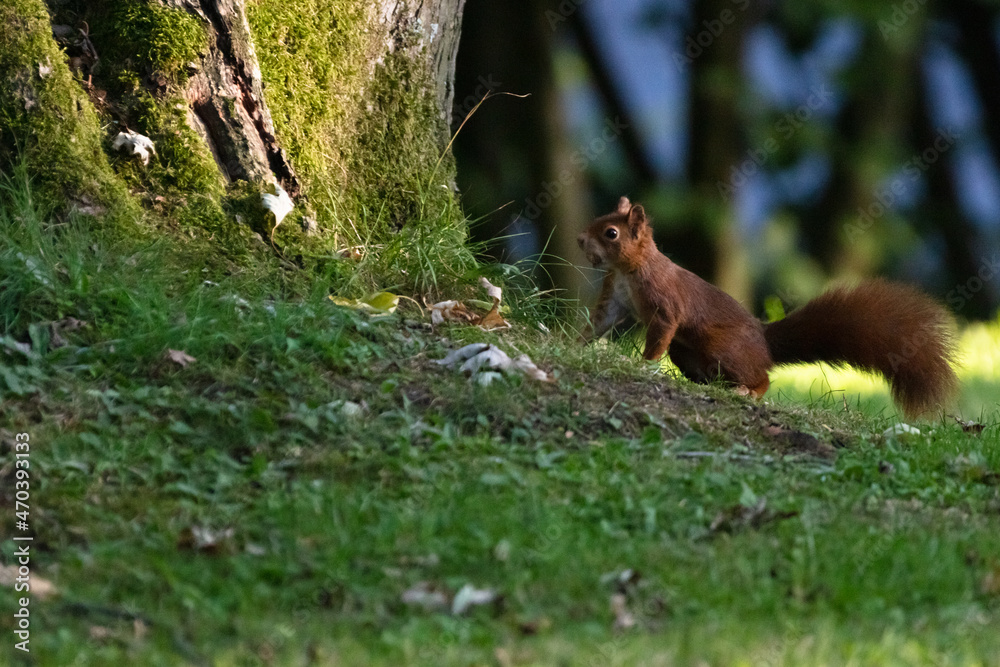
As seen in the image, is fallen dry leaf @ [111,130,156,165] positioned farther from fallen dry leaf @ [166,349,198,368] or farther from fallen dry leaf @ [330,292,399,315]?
fallen dry leaf @ [166,349,198,368]

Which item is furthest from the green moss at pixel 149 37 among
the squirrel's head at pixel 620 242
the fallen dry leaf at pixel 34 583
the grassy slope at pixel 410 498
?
the fallen dry leaf at pixel 34 583

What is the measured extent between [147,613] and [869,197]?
9.43 meters

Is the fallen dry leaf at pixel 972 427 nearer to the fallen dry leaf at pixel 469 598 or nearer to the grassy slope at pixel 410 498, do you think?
the grassy slope at pixel 410 498

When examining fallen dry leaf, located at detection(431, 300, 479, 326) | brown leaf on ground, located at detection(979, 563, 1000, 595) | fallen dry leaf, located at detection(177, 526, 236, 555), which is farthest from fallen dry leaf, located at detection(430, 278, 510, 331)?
brown leaf on ground, located at detection(979, 563, 1000, 595)

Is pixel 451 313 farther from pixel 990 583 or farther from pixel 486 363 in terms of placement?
pixel 990 583

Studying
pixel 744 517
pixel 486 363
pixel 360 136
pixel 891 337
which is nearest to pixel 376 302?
pixel 486 363

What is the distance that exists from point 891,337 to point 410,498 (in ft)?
11.2

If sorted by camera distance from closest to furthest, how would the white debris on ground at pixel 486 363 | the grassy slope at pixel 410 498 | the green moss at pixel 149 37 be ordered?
the grassy slope at pixel 410 498, the white debris on ground at pixel 486 363, the green moss at pixel 149 37

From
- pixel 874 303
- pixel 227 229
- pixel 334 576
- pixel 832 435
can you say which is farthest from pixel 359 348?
pixel 874 303

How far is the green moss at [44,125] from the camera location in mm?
4504

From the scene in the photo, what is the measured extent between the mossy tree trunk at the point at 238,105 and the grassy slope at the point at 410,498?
1.38ft

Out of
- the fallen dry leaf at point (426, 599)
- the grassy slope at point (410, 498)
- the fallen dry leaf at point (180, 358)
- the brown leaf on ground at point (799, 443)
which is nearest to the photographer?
the grassy slope at point (410, 498)

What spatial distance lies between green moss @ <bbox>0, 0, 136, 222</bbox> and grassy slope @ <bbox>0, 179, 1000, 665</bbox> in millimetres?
227

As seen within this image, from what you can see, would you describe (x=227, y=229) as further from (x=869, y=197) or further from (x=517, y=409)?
(x=869, y=197)
